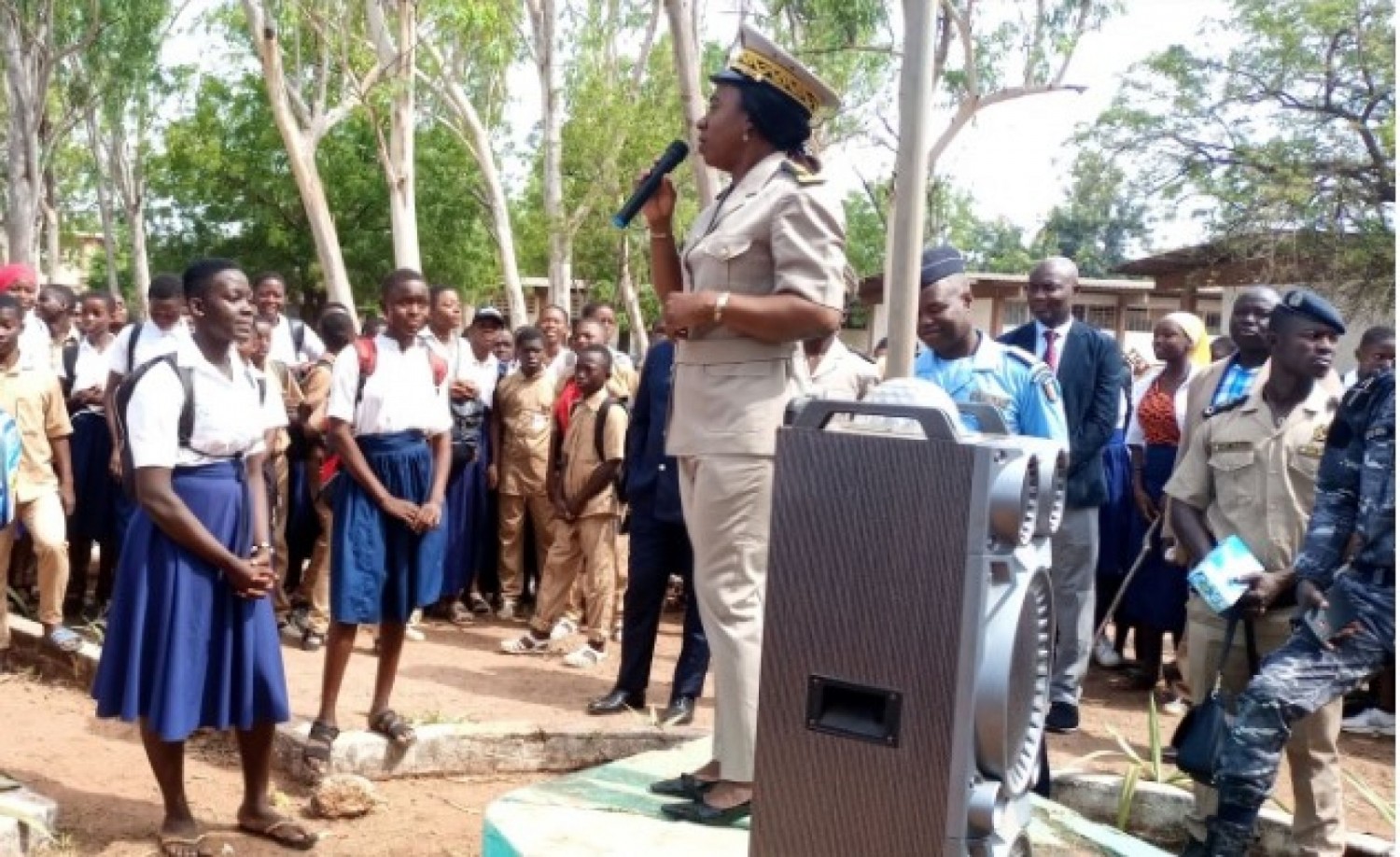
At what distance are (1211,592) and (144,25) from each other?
18730mm

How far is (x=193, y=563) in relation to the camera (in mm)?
4004

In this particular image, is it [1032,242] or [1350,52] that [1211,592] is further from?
[1032,242]

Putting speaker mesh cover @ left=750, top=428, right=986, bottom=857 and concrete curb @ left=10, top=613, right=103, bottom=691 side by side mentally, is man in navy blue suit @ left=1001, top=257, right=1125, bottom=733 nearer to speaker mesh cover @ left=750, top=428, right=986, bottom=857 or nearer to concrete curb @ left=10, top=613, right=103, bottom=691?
speaker mesh cover @ left=750, top=428, right=986, bottom=857

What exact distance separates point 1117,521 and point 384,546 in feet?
13.1

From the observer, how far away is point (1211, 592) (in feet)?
13.1

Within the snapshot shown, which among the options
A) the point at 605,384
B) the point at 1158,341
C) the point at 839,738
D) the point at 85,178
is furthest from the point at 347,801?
the point at 85,178

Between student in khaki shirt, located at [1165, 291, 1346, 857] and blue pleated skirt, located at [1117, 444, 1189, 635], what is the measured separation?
1.99 metres

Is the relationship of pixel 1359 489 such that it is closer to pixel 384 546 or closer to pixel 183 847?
pixel 384 546

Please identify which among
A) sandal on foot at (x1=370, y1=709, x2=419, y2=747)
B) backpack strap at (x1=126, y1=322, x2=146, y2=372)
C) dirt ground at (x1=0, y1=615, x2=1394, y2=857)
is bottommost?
dirt ground at (x1=0, y1=615, x2=1394, y2=857)

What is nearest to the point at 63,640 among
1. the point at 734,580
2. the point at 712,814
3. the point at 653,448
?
the point at 653,448

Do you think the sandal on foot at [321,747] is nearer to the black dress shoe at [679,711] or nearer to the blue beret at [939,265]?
the black dress shoe at [679,711]

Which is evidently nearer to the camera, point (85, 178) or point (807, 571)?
point (807, 571)

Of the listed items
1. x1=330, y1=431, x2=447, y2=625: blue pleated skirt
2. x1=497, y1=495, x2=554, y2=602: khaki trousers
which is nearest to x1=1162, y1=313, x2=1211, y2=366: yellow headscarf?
x1=497, y1=495, x2=554, y2=602: khaki trousers

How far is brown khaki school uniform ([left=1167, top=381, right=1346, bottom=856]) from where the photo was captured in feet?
13.5
